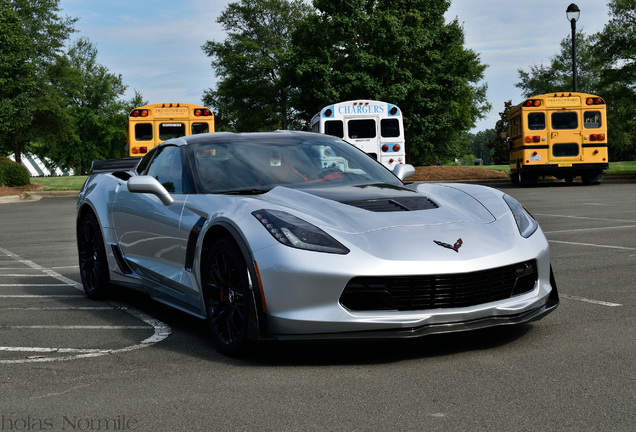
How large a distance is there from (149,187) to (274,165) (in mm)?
879

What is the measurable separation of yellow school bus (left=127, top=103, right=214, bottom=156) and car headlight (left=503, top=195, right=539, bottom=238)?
69.5 ft

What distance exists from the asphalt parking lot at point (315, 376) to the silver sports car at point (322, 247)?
210 mm

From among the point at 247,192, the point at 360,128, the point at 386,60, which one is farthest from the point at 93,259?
the point at 386,60

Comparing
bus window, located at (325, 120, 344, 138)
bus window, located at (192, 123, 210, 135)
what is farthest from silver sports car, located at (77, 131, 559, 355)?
bus window, located at (192, 123, 210, 135)

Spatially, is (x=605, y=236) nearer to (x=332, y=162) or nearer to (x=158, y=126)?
(x=332, y=162)

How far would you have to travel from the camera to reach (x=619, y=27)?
41344 millimetres

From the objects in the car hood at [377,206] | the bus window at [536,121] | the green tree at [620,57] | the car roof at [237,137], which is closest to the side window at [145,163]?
the car roof at [237,137]

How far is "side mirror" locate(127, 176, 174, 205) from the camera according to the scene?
17.8 ft

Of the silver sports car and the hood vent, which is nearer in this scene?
the silver sports car

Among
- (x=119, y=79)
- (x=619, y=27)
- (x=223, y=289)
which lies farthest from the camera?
(x=119, y=79)

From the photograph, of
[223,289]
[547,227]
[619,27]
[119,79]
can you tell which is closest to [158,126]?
[547,227]

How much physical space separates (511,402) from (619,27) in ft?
138

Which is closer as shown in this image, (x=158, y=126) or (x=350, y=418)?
(x=350, y=418)

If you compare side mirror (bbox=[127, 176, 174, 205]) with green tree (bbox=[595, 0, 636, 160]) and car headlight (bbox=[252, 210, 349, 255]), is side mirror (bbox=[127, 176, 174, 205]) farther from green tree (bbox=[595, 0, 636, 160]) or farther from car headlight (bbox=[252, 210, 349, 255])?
green tree (bbox=[595, 0, 636, 160])
